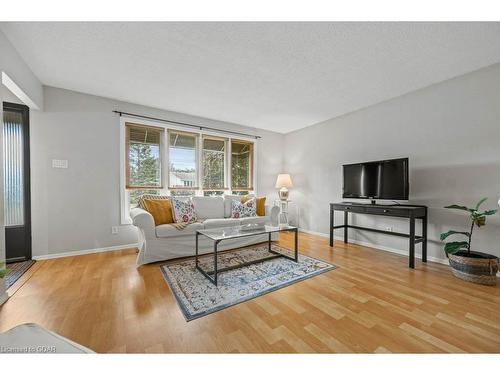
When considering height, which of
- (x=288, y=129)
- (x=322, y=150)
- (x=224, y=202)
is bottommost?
(x=224, y=202)

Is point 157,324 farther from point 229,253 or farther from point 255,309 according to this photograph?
point 229,253

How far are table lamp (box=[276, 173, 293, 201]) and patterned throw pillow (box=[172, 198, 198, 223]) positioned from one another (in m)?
2.16

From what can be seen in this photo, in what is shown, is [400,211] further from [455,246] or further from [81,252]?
[81,252]

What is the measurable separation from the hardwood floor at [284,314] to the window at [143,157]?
1558mm

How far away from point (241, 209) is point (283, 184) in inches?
56.2

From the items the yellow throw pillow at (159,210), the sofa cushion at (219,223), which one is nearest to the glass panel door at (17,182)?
the yellow throw pillow at (159,210)

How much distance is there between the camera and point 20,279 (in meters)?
2.19

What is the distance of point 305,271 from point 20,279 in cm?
305

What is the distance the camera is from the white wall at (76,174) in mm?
2826

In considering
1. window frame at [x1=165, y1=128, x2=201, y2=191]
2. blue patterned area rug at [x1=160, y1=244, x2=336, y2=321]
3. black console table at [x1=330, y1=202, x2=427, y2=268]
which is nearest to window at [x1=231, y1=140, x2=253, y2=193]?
window frame at [x1=165, y1=128, x2=201, y2=191]

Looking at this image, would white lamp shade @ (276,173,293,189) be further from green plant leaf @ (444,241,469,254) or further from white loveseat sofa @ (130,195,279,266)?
green plant leaf @ (444,241,469,254)

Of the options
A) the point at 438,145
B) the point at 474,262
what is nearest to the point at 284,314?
the point at 474,262

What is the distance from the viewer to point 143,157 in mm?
3617
